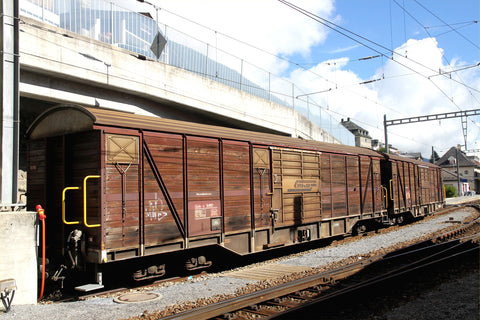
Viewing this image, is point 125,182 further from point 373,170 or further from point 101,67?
point 373,170

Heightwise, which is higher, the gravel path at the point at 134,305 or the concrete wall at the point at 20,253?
the concrete wall at the point at 20,253

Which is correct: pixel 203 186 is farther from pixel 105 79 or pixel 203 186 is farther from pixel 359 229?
pixel 359 229

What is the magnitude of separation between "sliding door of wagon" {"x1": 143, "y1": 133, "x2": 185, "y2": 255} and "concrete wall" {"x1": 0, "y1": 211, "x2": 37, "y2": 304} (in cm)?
207

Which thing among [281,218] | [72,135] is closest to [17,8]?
[72,135]

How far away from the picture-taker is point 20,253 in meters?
6.71

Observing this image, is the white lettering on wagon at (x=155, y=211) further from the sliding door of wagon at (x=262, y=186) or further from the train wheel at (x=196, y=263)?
the sliding door of wagon at (x=262, y=186)

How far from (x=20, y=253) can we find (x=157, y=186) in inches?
109

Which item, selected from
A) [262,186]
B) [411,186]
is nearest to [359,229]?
[411,186]

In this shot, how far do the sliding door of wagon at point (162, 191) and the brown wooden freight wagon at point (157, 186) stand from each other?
0.07ft

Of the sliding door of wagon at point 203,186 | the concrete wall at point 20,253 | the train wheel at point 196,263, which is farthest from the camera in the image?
the train wheel at point 196,263

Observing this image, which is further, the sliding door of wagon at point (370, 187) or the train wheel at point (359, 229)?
the train wheel at point (359, 229)

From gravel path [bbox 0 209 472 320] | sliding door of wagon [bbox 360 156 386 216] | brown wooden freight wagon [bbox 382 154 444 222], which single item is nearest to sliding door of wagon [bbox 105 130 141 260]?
gravel path [bbox 0 209 472 320]

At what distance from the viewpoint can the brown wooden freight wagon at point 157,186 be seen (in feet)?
24.3

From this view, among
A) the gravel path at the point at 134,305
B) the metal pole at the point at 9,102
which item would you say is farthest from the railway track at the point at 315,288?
the metal pole at the point at 9,102
